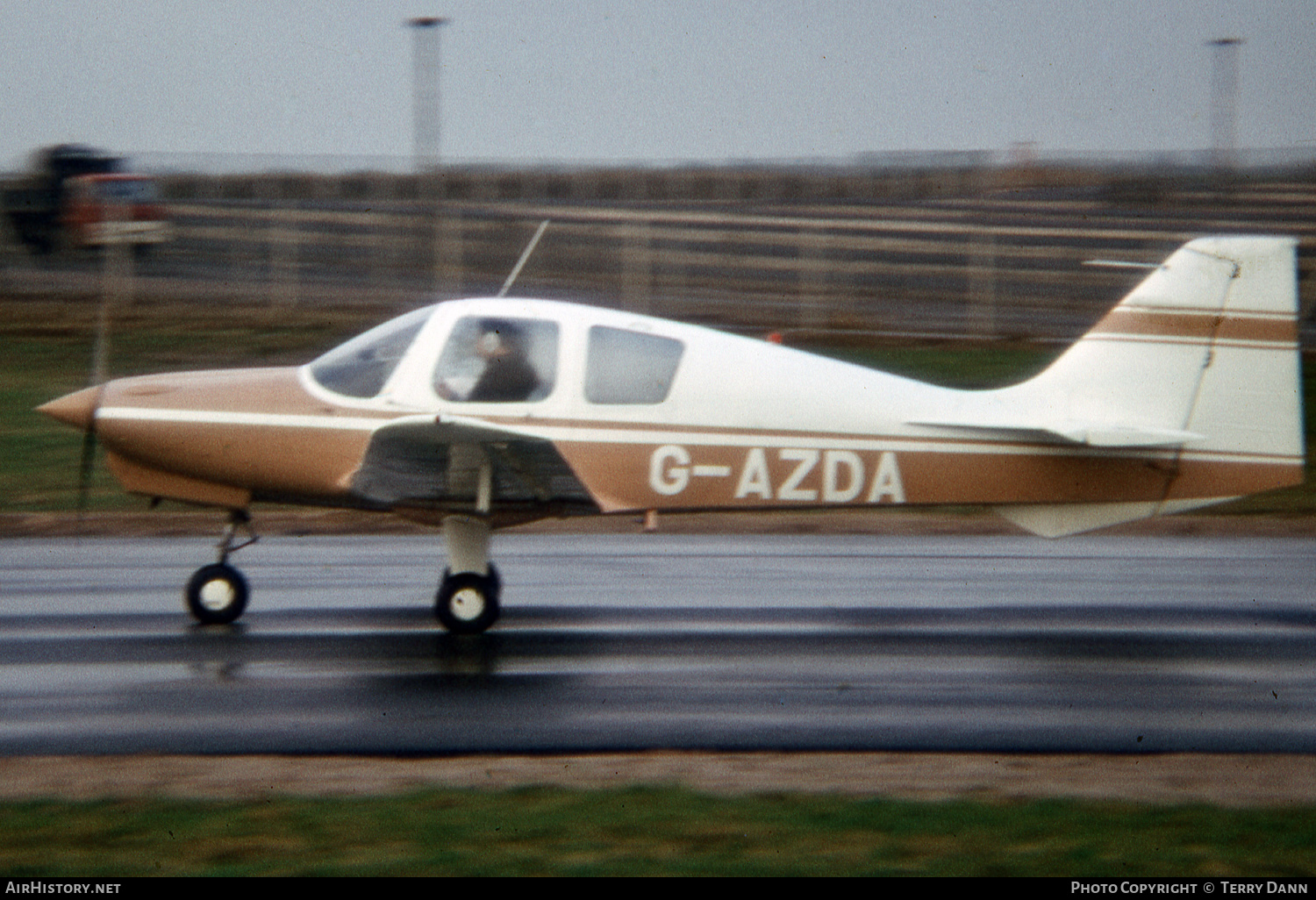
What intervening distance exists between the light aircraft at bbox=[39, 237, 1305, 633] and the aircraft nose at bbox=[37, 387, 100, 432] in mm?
16

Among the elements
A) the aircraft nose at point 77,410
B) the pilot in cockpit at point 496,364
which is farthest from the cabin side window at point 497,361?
the aircraft nose at point 77,410

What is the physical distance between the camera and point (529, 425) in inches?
367

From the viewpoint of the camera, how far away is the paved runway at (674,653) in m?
7.11

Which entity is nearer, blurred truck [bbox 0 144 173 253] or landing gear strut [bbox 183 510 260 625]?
landing gear strut [bbox 183 510 260 625]

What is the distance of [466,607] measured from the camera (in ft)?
30.7

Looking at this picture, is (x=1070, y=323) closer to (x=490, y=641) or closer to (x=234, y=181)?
(x=490, y=641)

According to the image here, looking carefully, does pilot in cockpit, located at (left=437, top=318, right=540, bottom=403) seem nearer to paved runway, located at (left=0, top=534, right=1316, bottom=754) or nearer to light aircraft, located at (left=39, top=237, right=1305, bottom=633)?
light aircraft, located at (left=39, top=237, right=1305, bottom=633)

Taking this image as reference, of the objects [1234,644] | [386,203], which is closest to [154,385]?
[1234,644]

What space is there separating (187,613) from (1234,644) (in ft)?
22.2

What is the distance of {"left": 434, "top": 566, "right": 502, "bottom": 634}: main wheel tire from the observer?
936cm

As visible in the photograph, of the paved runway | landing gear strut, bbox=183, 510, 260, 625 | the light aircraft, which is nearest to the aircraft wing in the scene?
the light aircraft

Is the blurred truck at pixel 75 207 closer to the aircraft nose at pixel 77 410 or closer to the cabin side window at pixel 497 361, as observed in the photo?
the aircraft nose at pixel 77 410

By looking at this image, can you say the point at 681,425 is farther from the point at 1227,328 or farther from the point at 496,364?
the point at 1227,328

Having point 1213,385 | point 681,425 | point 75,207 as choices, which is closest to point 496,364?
point 681,425
